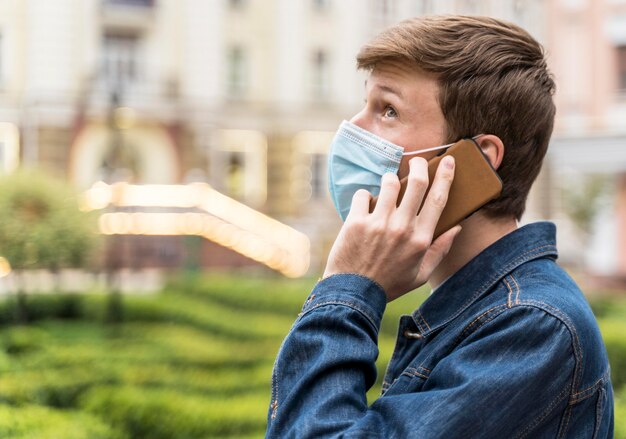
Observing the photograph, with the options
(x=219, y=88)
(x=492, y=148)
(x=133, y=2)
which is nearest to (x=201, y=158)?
(x=219, y=88)

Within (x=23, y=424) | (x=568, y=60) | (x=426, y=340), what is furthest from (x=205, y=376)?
(x=568, y=60)

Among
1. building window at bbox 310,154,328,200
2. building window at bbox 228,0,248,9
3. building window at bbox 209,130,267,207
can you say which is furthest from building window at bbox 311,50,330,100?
building window at bbox 228,0,248,9

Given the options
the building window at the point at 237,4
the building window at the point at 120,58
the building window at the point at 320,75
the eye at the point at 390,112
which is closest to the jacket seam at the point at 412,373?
the eye at the point at 390,112

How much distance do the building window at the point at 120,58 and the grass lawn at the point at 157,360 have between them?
920 centimetres

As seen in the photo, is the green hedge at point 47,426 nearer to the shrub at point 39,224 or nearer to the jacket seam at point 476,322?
the jacket seam at point 476,322

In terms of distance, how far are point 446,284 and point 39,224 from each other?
7.21 m

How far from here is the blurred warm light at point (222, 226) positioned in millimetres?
15570

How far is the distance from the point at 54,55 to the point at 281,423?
18.4 meters

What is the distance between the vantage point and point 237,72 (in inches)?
819

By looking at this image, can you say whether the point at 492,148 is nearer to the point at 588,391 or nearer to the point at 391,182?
the point at 391,182

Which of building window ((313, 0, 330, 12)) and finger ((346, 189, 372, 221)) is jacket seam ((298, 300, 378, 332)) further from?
building window ((313, 0, 330, 12))

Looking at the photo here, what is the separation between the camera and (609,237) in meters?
18.1

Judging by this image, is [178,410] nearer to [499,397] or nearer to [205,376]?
[205,376]

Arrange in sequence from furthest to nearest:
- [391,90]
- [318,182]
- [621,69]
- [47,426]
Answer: [318,182] → [621,69] → [47,426] → [391,90]
